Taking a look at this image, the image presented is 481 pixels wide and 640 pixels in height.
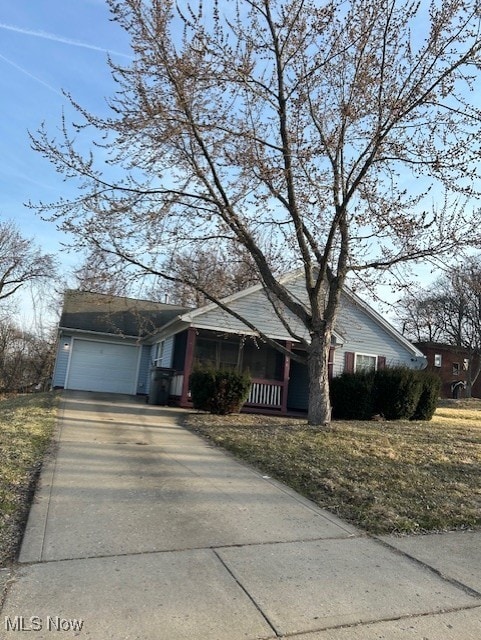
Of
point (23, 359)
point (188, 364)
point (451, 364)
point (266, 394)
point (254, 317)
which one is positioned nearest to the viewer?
point (188, 364)

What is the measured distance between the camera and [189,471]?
7062 millimetres

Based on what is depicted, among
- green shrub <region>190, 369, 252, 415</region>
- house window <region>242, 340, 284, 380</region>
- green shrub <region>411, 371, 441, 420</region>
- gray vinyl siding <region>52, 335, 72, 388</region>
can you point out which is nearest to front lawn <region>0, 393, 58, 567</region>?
green shrub <region>190, 369, 252, 415</region>

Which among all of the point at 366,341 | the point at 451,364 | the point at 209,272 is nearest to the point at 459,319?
the point at 451,364

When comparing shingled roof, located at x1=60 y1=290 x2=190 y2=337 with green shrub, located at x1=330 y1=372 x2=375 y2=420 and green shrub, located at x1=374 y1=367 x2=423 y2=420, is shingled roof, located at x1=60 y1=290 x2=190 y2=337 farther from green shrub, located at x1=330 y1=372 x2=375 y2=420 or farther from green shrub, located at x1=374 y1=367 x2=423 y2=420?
green shrub, located at x1=374 y1=367 x2=423 y2=420

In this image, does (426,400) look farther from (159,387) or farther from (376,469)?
(376,469)

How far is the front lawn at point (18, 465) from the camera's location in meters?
4.41

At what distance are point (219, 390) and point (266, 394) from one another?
413 centimetres

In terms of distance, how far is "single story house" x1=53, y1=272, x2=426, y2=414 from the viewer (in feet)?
58.3

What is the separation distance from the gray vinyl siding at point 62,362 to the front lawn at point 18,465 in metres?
11.4

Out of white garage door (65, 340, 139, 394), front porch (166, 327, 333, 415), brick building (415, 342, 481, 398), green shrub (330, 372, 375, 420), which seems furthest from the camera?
brick building (415, 342, 481, 398)

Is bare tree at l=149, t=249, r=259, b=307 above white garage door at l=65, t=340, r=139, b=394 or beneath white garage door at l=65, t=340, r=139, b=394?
above

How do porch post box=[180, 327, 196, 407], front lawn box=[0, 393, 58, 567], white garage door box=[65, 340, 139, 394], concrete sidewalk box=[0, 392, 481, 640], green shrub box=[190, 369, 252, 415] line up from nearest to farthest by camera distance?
concrete sidewalk box=[0, 392, 481, 640]
front lawn box=[0, 393, 58, 567]
green shrub box=[190, 369, 252, 415]
porch post box=[180, 327, 196, 407]
white garage door box=[65, 340, 139, 394]

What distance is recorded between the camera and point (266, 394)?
17953 millimetres

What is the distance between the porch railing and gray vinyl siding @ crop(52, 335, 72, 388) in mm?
9562
